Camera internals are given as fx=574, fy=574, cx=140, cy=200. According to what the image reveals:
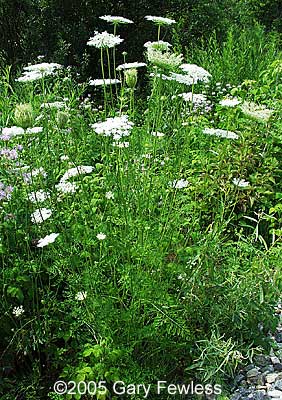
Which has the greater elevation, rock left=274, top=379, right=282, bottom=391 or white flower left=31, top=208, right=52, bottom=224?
white flower left=31, top=208, right=52, bottom=224

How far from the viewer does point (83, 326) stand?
2.43 meters

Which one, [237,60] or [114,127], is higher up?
[114,127]

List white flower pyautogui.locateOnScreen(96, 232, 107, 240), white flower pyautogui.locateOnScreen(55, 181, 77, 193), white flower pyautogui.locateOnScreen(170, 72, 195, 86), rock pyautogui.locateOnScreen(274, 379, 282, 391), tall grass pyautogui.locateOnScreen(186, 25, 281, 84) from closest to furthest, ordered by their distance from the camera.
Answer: white flower pyautogui.locateOnScreen(96, 232, 107, 240) < white flower pyautogui.locateOnScreen(55, 181, 77, 193) < white flower pyautogui.locateOnScreen(170, 72, 195, 86) < rock pyautogui.locateOnScreen(274, 379, 282, 391) < tall grass pyautogui.locateOnScreen(186, 25, 281, 84)

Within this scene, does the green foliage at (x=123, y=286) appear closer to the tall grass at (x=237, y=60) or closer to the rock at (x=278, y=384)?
the rock at (x=278, y=384)

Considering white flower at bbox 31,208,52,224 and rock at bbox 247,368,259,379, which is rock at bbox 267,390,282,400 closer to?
rock at bbox 247,368,259,379

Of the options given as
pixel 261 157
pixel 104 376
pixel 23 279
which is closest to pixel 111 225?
pixel 23 279

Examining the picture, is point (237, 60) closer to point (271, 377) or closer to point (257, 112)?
point (257, 112)

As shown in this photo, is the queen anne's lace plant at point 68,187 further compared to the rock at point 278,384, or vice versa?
the rock at point 278,384

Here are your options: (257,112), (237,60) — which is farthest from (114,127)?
(237,60)

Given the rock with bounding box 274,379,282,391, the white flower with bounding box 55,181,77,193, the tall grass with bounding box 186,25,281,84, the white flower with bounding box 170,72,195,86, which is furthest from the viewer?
the tall grass with bounding box 186,25,281,84

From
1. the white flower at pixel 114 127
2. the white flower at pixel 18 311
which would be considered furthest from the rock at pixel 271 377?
the white flower at pixel 114 127

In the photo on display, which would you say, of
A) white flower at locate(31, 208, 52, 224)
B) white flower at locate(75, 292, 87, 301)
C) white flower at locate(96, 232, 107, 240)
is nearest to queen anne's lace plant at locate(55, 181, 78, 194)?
white flower at locate(31, 208, 52, 224)

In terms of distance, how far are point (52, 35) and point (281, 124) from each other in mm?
3472

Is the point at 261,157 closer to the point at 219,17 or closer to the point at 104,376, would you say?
the point at 104,376
